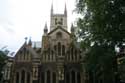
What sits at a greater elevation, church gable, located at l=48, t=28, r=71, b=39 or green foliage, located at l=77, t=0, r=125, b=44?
church gable, located at l=48, t=28, r=71, b=39

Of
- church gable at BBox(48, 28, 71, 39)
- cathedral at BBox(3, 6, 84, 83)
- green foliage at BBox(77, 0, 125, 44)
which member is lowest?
cathedral at BBox(3, 6, 84, 83)

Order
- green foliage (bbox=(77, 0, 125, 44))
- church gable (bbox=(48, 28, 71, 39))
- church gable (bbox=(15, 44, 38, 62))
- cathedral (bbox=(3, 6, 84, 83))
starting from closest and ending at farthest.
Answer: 1. green foliage (bbox=(77, 0, 125, 44))
2. cathedral (bbox=(3, 6, 84, 83))
3. church gable (bbox=(15, 44, 38, 62))
4. church gable (bbox=(48, 28, 71, 39))

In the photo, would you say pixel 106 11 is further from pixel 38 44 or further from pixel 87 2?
pixel 38 44

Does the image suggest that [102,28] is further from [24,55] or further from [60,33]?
[60,33]

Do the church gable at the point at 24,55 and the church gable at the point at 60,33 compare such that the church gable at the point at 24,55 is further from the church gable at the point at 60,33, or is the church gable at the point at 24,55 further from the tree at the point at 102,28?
the tree at the point at 102,28

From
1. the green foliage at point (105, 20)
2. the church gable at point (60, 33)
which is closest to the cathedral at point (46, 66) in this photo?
the church gable at point (60, 33)

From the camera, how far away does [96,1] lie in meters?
20.1

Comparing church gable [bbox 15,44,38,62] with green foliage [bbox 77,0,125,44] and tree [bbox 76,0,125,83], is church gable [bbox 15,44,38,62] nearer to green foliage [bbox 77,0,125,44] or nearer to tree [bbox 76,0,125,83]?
tree [bbox 76,0,125,83]

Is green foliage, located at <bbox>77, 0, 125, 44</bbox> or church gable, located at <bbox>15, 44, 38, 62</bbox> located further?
church gable, located at <bbox>15, 44, 38, 62</bbox>

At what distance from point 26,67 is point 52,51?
6.01 meters

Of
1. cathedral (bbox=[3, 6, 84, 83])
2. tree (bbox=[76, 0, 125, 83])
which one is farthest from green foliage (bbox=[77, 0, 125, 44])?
cathedral (bbox=[3, 6, 84, 83])

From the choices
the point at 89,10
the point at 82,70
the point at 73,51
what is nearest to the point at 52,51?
the point at 73,51

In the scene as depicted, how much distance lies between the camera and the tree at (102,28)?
19.5m

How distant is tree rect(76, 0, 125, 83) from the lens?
19.5 metres
